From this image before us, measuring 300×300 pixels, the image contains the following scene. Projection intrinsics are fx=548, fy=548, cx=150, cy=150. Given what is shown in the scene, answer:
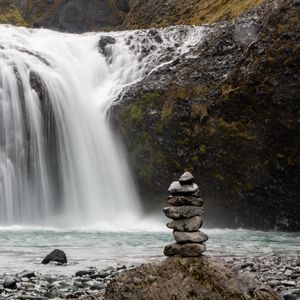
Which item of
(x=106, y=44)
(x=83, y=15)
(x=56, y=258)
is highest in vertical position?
(x=83, y=15)

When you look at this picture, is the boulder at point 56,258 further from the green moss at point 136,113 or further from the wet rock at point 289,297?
the green moss at point 136,113

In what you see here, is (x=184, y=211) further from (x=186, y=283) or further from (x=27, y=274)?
(x=27, y=274)

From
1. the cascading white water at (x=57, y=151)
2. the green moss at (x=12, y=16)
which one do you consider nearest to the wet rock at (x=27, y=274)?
the cascading white water at (x=57, y=151)

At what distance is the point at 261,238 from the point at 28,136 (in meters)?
17.6

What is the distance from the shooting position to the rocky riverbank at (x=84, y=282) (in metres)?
11.7

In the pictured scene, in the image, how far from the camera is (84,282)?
43.7ft

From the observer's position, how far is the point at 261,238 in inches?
1146

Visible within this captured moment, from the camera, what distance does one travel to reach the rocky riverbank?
459 inches

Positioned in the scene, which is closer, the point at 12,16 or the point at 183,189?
the point at 183,189

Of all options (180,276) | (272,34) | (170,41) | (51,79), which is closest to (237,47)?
(272,34)

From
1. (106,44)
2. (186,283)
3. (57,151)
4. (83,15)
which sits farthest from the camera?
(83,15)

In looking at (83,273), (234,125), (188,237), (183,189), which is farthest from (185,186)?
(234,125)

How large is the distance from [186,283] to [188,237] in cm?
92

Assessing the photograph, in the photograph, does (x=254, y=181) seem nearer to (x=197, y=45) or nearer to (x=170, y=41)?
(x=197, y=45)
